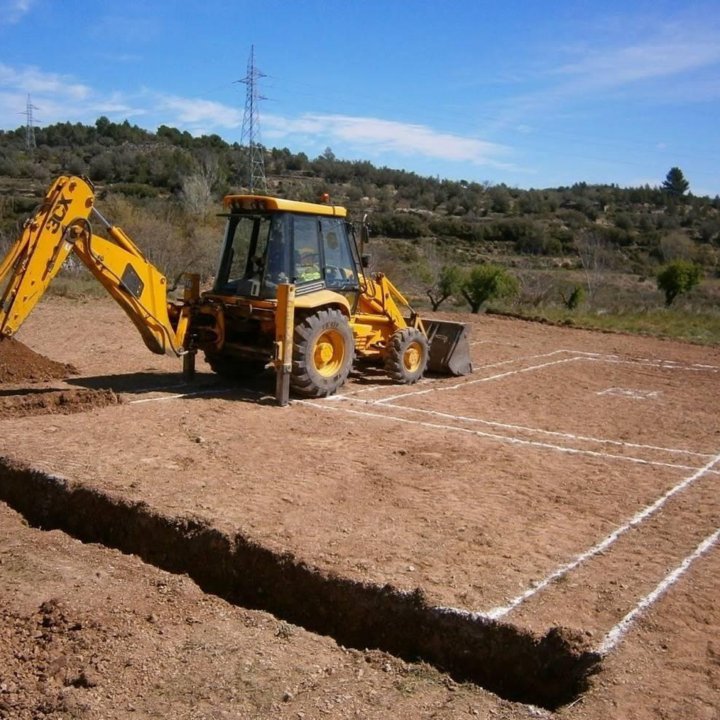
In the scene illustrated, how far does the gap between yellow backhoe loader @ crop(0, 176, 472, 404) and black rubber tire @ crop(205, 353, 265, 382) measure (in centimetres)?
2

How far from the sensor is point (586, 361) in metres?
16.0

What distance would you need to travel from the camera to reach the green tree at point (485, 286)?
24219 millimetres

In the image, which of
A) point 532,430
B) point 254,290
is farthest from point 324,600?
point 254,290

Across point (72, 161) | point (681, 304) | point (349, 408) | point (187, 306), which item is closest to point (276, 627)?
point (349, 408)

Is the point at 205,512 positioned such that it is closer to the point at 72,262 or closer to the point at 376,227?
the point at 72,262

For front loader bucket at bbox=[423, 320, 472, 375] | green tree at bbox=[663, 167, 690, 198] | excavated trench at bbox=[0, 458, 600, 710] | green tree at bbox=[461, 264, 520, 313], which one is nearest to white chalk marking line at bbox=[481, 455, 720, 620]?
excavated trench at bbox=[0, 458, 600, 710]

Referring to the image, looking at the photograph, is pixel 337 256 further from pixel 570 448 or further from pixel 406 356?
pixel 570 448

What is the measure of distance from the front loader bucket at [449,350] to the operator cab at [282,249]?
234 centimetres

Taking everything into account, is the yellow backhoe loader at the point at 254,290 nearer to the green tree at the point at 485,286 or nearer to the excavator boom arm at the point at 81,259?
the excavator boom arm at the point at 81,259

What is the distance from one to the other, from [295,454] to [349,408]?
246cm

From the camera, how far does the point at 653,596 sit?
18.0 ft

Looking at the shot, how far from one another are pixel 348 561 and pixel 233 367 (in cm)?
684

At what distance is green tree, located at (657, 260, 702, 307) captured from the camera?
98.6ft

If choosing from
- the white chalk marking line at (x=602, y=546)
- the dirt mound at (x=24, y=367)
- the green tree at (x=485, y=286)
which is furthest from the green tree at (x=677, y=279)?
the dirt mound at (x=24, y=367)
